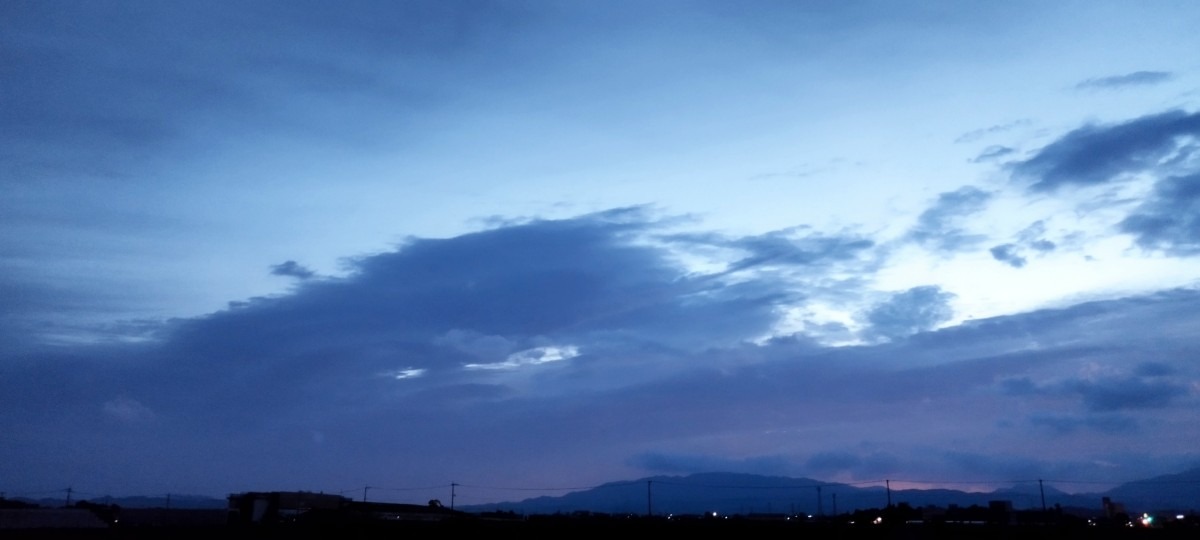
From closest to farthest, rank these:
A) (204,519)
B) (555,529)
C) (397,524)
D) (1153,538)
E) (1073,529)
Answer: (1153,538) → (1073,529) → (397,524) → (555,529) → (204,519)

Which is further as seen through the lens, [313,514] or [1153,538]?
[313,514]

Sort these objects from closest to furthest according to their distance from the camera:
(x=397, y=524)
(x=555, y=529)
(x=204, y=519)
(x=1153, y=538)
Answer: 1. (x=1153, y=538)
2. (x=397, y=524)
3. (x=555, y=529)
4. (x=204, y=519)

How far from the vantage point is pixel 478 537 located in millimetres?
49750

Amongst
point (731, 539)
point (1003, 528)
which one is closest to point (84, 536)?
point (731, 539)

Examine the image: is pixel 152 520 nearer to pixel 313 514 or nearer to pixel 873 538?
pixel 313 514

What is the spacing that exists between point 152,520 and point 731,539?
40116mm

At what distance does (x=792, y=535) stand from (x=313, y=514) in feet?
93.3

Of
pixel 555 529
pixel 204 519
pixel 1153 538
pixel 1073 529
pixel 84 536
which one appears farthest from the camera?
pixel 204 519

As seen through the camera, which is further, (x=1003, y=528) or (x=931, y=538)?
(x=1003, y=528)

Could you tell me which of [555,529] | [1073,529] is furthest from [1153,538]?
[555,529]

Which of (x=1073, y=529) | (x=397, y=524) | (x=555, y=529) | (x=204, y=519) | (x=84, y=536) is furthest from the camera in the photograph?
(x=204, y=519)

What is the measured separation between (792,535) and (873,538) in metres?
5.04

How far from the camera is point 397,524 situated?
5553cm

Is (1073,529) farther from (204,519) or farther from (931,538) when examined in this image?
(204,519)
